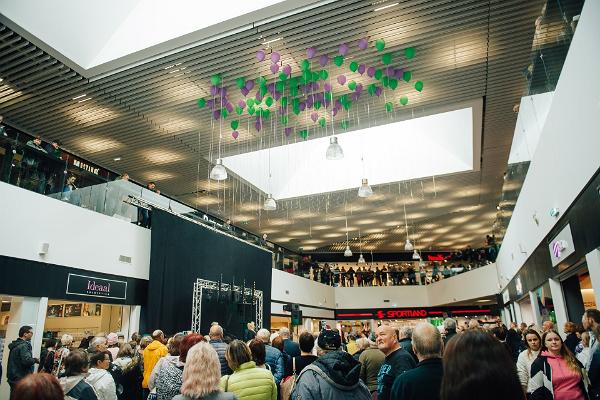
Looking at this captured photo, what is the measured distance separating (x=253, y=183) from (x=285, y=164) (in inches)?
54.8

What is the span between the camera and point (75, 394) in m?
2.90

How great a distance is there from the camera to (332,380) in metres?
2.43

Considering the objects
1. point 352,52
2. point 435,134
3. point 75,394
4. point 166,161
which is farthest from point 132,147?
point 75,394

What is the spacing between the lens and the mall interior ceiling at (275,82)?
23.3ft

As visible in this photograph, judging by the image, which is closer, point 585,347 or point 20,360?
point 585,347

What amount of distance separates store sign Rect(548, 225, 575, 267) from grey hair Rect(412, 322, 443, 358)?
4335 millimetres

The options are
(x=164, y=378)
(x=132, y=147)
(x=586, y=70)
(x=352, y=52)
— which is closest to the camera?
(x=164, y=378)

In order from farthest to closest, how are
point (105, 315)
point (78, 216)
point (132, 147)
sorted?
point (132, 147) < point (105, 315) < point (78, 216)

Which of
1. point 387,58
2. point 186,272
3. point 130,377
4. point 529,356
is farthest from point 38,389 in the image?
point 186,272

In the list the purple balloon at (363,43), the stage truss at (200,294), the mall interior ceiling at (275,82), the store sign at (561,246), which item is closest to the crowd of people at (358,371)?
the store sign at (561,246)

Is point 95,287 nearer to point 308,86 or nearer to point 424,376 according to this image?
point 308,86

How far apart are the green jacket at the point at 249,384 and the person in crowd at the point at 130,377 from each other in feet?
8.57

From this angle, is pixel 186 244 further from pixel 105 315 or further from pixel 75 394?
pixel 75 394

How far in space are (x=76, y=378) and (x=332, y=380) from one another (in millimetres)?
1832
